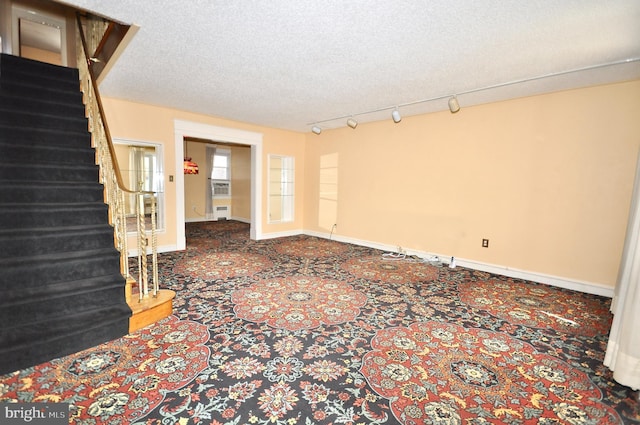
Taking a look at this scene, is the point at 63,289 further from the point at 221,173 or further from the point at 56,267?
the point at 221,173

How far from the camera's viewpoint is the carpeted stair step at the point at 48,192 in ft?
9.22

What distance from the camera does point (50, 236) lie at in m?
2.67

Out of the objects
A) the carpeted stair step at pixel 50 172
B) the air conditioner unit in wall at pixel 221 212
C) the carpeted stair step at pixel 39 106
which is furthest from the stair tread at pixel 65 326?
the air conditioner unit in wall at pixel 221 212

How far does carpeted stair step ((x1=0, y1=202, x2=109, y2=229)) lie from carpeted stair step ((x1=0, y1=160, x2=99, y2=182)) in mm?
407

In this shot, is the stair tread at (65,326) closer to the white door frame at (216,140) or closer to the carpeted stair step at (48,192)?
the carpeted stair step at (48,192)

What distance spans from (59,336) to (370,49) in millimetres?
3660

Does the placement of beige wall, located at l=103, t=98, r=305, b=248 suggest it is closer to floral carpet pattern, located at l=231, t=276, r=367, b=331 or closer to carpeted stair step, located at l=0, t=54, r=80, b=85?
carpeted stair step, located at l=0, t=54, r=80, b=85

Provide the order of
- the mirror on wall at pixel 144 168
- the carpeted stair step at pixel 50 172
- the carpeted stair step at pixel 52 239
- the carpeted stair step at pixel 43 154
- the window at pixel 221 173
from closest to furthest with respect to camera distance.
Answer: the carpeted stair step at pixel 52 239 < the carpeted stair step at pixel 50 172 < the carpeted stair step at pixel 43 154 < the mirror on wall at pixel 144 168 < the window at pixel 221 173

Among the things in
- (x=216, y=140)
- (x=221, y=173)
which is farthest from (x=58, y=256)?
(x=221, y=173)

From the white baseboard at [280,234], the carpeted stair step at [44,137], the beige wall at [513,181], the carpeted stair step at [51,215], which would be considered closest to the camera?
the carpeted stair step at [51,215]

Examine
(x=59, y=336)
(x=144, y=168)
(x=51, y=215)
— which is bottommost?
(x=59, y=336)

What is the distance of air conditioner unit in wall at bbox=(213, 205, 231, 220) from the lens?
9922 millimetres

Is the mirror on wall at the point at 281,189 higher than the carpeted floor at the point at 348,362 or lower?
higher

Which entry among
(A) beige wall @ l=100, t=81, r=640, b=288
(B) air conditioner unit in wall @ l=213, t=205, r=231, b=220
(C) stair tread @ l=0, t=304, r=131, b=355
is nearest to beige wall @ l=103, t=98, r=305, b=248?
(A) beige wall @ l=100, t=81, r=640, b=288
